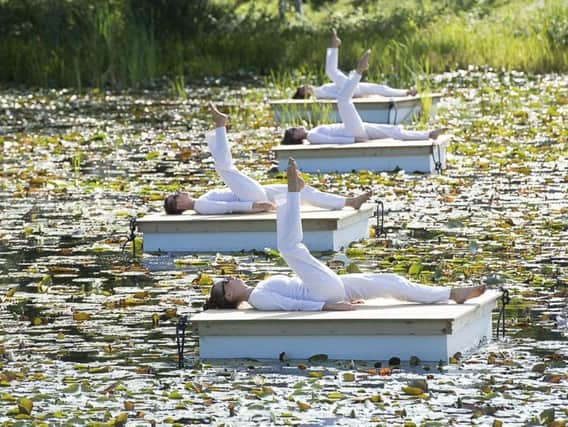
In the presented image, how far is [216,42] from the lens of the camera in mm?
37562

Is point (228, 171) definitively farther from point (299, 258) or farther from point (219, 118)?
point (299, 258)

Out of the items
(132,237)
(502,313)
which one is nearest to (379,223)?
(132,237)

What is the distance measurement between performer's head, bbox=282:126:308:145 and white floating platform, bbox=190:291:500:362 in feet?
32.2

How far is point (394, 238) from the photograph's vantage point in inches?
571

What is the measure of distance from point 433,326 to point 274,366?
3.30 feet

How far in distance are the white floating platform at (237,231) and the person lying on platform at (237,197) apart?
0.30 ft

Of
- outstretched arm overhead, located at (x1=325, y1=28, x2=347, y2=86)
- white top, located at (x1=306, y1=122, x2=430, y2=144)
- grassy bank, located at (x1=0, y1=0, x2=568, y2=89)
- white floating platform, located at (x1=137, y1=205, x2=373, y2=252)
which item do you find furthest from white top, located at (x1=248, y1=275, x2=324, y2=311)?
grassy bank, located at (x1=0, y1=0, x2=568, y2=89)

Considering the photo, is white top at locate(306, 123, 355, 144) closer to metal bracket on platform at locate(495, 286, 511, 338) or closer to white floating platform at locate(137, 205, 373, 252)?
white floating platform at locate(137, 205, 373, 252)

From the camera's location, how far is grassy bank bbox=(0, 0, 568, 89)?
3331 cm

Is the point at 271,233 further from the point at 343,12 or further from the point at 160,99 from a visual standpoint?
the point at 343,12

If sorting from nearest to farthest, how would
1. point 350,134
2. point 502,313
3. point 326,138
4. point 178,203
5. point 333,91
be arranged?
point 502,313 → point 178,203 → point 350,134 → point 326,138 → point 333,91

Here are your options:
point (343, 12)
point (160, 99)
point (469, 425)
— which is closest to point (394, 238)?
point (469, 425)

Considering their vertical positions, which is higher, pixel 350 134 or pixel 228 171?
pixel 228 171

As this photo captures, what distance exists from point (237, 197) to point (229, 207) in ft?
0.39
